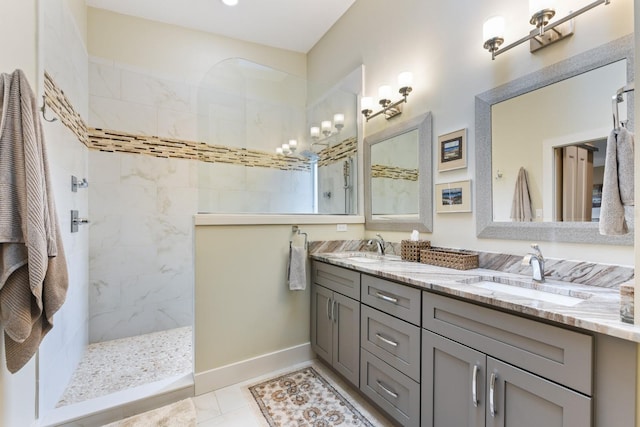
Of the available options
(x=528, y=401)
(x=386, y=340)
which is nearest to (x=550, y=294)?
(x=528, y=401)

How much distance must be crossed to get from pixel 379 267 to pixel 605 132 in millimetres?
1222

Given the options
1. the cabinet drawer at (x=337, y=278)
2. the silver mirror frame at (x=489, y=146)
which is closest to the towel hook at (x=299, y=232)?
the cabinet drawer at (x=337, y=278)

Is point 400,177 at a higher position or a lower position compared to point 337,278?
higher

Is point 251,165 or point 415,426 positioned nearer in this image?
point 415,426

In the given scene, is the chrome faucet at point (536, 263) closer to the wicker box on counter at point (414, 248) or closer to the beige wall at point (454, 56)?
the beige wall at point (454, 56)

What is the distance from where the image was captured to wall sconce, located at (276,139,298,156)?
9.86 ft

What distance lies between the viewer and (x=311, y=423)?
167 cm

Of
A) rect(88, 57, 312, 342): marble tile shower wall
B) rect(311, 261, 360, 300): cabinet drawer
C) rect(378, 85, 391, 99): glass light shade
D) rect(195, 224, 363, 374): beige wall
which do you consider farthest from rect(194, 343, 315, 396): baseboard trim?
rect(378, 85, 391, 99): glass light shade

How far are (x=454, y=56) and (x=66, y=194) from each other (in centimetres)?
274

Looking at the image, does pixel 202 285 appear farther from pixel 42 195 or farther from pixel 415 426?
pixel 415 426

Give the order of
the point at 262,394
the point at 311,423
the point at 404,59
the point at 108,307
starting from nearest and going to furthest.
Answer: the point at 311,423
the point at 262,394
the point at 404,59
the point at 108,307

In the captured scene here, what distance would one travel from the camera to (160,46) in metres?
2.90

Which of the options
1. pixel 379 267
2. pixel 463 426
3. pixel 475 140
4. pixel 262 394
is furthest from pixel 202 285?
pixel 475 140

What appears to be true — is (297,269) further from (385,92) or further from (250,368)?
(385,92)
